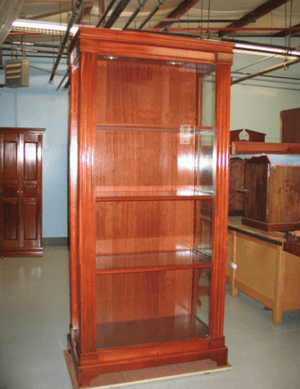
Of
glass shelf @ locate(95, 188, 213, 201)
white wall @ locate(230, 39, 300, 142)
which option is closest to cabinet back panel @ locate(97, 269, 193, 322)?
glass shelf @ locate(95, 188, 213, 201)

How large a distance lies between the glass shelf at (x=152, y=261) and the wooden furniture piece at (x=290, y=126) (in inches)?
80.8

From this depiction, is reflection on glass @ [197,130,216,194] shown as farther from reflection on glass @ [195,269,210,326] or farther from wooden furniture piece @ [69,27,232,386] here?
reflection on glass @ [195,269,210,326]

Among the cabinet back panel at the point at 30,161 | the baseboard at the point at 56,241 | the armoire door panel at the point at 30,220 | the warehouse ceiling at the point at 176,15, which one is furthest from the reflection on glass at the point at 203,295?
the baseboard at the point at 56,241

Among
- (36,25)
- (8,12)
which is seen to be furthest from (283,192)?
(8,12)

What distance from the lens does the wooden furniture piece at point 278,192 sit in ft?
13.1

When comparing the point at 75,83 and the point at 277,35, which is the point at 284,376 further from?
the point at 277,35

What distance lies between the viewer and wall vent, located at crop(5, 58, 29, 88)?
5.58 m

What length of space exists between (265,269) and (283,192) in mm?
869

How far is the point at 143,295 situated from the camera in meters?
3.12

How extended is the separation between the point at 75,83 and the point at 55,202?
5252 millimetres

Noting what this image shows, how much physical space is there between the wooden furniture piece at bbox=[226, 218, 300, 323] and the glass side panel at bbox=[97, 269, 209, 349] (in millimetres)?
1175

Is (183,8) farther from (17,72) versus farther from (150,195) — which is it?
(150,195)

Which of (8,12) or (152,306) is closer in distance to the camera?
(152,306)

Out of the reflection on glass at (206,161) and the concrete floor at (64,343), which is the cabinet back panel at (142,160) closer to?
the reflection on glass at (206,161)
